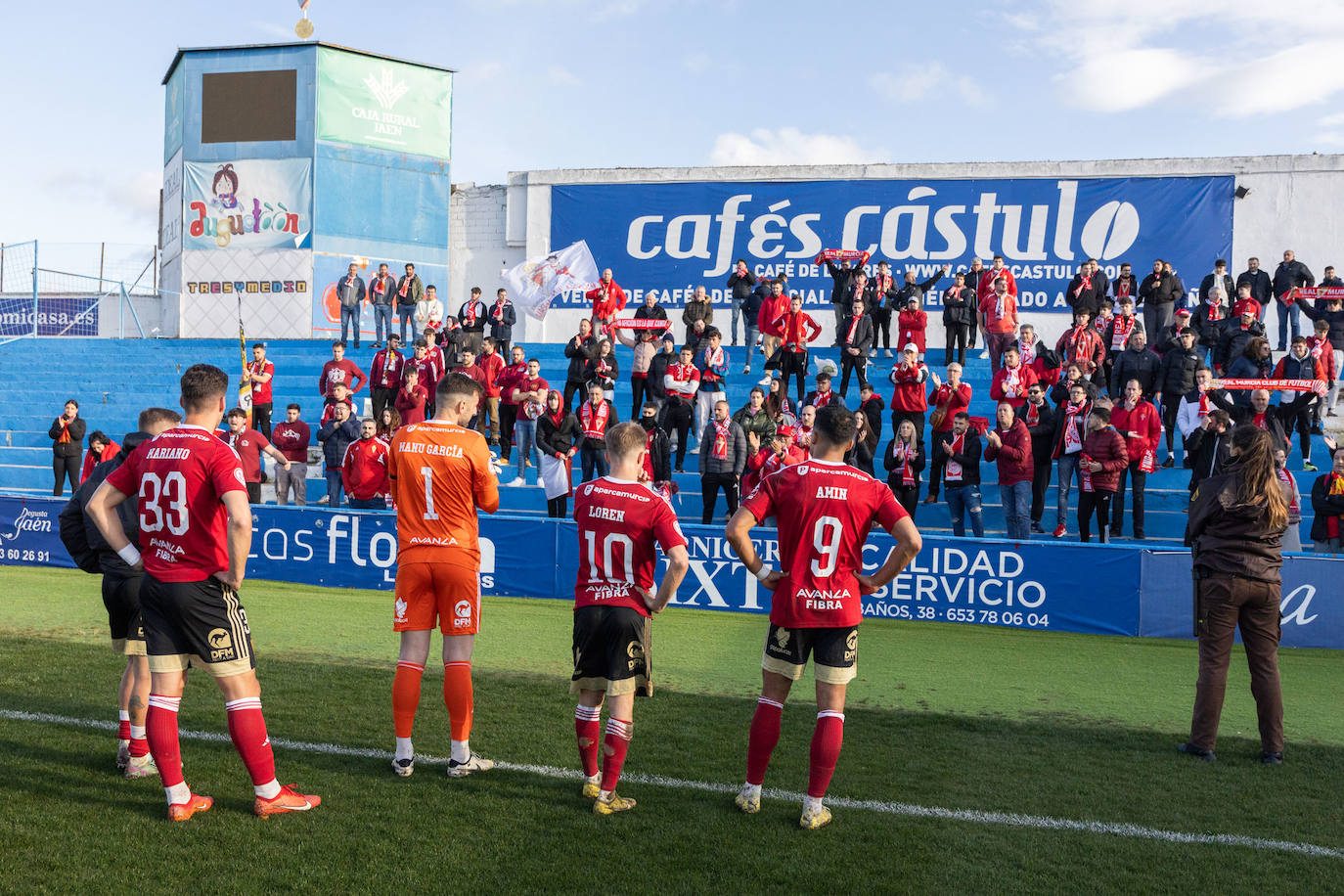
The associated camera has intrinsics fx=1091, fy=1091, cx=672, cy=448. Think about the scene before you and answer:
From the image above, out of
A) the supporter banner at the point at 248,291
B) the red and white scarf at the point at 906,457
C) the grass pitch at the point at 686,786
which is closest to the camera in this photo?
the grass pitch at the point at 686,786

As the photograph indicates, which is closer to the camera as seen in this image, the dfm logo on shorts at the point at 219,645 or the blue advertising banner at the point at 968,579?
the dfm logo on shorts at the point at 219,645

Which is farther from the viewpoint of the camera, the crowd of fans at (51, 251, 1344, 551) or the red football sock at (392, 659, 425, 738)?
the crowd of fans at (51, 251, 1344, 551)

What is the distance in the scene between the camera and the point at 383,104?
102 ft

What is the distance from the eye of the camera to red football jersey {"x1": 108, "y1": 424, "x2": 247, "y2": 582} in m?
4.96

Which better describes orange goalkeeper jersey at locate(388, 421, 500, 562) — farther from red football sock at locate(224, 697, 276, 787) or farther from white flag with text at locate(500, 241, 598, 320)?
white flag with text at locate(500, 241, 598, 320)

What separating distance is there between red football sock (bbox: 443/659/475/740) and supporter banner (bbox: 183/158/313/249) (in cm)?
2656

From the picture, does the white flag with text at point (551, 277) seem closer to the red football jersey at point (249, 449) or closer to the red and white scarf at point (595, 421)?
the red and white scarf at point (595, 421)

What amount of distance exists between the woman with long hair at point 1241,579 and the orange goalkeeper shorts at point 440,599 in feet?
14.5

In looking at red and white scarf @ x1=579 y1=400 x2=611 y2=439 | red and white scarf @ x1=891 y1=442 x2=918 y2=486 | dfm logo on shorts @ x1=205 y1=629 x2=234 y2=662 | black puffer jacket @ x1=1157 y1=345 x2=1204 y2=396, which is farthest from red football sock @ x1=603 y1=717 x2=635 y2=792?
black puffer jacket @ x1=1157 y1=345 x2=1204 y2=396

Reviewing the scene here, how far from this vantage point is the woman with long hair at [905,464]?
13.9 metres

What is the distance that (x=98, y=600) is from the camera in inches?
448

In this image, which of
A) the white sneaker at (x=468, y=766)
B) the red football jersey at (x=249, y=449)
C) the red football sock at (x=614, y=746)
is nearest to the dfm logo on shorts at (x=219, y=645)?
the white sneaker at (x=468, y=766)

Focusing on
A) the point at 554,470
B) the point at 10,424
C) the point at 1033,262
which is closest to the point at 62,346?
the point at 10,424

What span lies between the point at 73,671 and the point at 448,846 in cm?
477
